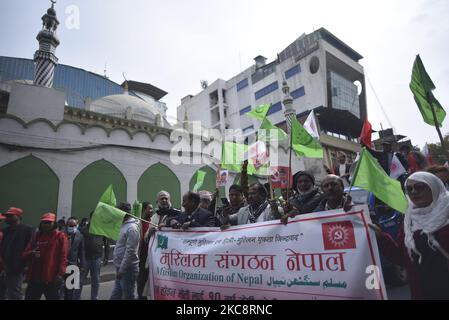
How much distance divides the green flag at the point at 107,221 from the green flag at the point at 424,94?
400cm

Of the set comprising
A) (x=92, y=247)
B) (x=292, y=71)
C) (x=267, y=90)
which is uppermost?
(x=292, y=71)

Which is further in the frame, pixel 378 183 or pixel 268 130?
pixel 268 130

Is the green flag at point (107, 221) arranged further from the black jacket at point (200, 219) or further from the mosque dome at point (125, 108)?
the mosque dome at point (125, 108)

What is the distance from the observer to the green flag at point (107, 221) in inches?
146

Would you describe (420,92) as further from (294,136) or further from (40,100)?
(40,100)

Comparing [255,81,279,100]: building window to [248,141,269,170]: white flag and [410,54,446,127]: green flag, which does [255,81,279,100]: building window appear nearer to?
[248,141,269,170]: white flag

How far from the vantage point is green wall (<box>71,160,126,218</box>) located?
10.1 m

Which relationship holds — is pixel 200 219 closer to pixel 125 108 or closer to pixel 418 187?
pixel 418 187

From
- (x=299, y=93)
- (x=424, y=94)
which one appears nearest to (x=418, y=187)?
(x=424, y=94)

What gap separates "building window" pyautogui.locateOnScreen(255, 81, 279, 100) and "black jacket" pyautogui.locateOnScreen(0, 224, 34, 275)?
38.5m

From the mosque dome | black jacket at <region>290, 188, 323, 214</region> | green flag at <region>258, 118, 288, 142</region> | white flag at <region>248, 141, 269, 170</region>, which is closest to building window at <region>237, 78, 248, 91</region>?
the mosque dome

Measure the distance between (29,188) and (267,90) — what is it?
3532cm

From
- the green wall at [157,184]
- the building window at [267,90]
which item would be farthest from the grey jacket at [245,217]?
the building window at [267,90]

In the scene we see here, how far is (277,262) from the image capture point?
8.33 feet
